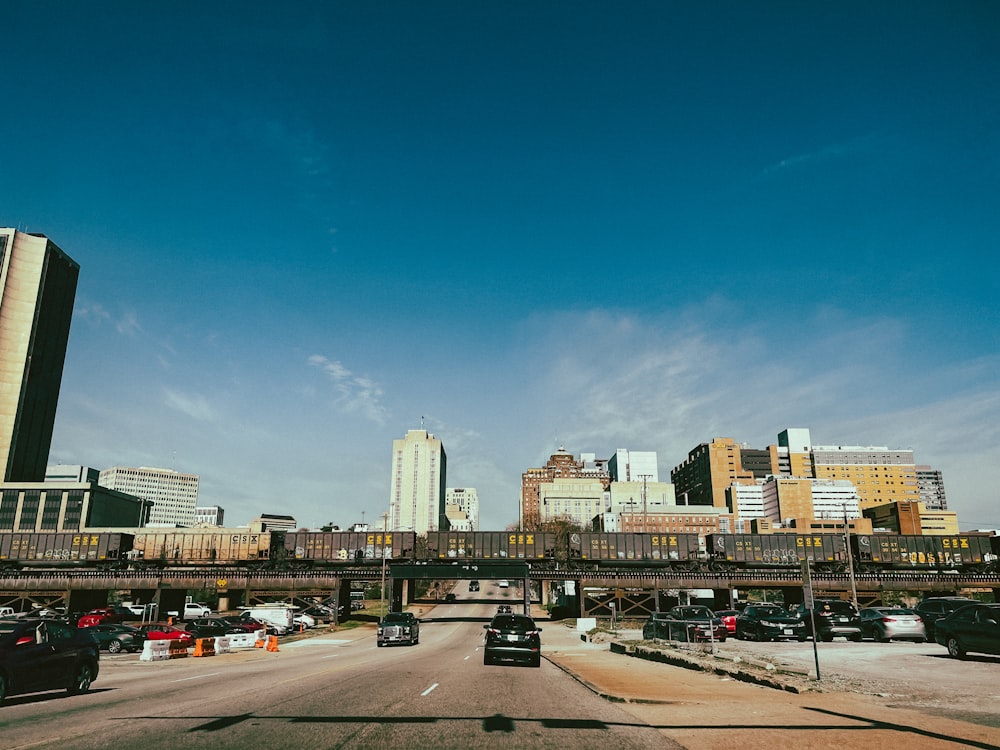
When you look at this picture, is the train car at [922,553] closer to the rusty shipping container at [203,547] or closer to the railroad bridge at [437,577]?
the railroad bridge at [437,577]

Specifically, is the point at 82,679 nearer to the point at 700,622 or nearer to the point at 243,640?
the point at 243,640

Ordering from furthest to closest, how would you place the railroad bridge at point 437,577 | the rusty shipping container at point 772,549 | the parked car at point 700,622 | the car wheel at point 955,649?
the rusty shipping container at point 772,549
the railroad bridge at point 437,577
the parked car at point 700,622
the car wheel at point 955,649

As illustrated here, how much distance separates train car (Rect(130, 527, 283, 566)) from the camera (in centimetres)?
7631

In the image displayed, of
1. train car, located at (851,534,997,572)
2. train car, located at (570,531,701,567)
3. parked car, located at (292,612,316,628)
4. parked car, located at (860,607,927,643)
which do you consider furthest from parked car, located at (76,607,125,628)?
train car, located at (851,534,997,572)

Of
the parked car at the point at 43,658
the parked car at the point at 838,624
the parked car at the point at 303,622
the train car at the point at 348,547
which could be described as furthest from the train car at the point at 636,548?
the parked car at the point at 43,658

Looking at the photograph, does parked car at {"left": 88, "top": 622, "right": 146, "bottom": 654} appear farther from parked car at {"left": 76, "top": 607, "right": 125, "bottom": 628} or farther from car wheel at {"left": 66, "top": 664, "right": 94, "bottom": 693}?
car wheel at {"left": 66, "top": 664, "right": 94, "bottom": 693}

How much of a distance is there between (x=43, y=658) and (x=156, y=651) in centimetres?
1630

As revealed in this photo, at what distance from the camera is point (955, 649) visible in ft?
69.5

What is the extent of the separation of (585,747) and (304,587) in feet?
206

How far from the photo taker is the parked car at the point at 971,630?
1950 cm

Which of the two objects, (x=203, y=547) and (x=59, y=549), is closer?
(x=59, y=549)

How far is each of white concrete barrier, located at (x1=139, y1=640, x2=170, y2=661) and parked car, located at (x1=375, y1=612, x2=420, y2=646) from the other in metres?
11.7

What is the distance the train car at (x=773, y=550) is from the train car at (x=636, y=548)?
2517 mm

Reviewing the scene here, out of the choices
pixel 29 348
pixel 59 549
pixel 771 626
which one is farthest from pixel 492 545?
pixel 29 348
